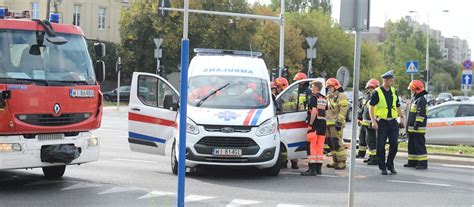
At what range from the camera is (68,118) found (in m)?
9.59

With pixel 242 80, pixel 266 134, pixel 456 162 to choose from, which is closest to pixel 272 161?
pixel 266 134

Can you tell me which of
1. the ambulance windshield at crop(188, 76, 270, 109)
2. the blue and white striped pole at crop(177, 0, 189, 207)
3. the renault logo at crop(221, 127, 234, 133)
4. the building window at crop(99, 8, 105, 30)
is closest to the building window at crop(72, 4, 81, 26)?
the building window at crop(99, 8, 105, 30)

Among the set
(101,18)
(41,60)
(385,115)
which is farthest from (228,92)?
(101,18)

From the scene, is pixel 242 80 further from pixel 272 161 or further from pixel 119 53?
pixel 119 53

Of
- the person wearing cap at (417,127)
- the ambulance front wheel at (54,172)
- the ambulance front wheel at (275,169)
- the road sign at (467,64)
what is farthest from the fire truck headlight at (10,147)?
the road sign at (467,64)

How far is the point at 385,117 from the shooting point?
12.2 m

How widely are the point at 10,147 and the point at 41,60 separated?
1.38 metres

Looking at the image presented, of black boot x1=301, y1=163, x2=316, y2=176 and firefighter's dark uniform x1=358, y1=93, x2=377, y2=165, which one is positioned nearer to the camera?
black boot x1=301, y1=163, x2=316, y2=176

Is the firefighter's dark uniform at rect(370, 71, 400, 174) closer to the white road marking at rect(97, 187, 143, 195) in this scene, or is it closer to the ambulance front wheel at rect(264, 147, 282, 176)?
the ambulance front wheel at rect(264, 147, 282, 176)

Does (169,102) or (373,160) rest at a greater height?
(169,102)

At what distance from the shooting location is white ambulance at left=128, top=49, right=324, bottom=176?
35.6 ft

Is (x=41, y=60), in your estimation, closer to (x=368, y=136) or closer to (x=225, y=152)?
(x=225, y=152)

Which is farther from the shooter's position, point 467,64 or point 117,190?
point 467,64

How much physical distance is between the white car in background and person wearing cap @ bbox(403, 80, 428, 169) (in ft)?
17.5
